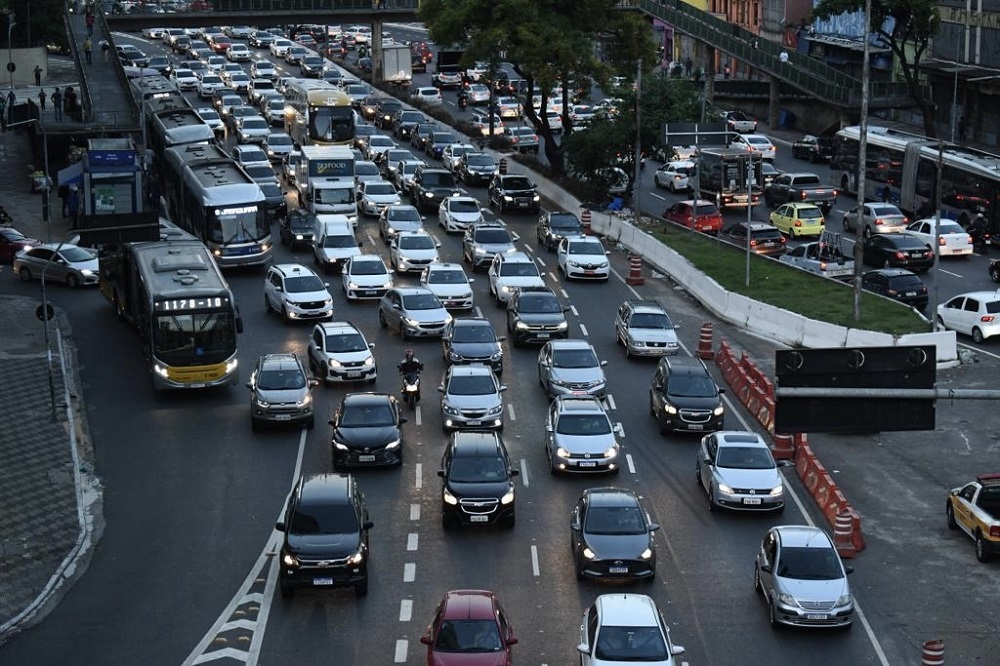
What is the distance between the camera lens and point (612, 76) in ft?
254

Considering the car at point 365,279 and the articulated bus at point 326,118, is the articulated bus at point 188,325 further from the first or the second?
the articulated bus at point 326,118

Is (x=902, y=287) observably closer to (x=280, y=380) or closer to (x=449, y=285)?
(x=449, y=285)

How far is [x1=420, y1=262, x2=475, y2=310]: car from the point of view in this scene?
53844 mm

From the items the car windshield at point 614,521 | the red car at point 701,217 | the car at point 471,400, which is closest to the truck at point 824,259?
the red car at point 701,217

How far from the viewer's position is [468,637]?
26.9 m

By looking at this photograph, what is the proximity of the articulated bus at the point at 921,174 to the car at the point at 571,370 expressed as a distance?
77.8ft

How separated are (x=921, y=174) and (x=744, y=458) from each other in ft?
124

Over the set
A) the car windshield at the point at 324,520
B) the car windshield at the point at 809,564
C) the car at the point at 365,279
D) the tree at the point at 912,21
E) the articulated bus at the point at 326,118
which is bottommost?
the car at the point at 365,279

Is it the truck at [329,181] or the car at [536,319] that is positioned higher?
the truck at [329,181]

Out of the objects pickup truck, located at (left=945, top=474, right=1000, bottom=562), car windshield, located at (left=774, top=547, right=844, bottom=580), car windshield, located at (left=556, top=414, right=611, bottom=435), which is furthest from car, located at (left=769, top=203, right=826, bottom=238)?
car windshield, located at (left=774, top=547, right=844, bottom=580)

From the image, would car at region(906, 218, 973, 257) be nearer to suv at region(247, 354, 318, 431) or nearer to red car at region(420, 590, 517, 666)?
suv at region(247, 354, 318, 431)

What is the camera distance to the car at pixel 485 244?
2379 inches

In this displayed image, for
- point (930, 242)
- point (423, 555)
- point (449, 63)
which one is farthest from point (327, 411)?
point (449, 63)

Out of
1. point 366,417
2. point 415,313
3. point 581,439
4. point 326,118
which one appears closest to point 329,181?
point 326,118
